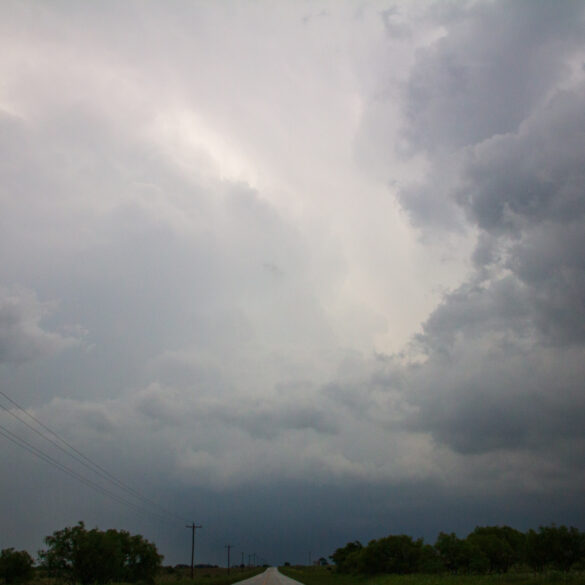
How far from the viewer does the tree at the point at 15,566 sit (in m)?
68.0

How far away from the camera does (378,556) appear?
95.0 m

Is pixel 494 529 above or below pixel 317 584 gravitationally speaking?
above

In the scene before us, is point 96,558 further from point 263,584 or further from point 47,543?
point 263,584

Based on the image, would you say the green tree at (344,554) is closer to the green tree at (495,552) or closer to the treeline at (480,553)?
the treeline at (480,553)

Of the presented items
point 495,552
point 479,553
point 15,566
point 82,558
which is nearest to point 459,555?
point 479,553

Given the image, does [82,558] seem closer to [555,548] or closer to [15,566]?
[15,566]

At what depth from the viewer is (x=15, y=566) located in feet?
225

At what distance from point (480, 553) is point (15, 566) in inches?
2458

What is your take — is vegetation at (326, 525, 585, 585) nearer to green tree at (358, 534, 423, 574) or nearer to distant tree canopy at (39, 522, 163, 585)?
green tree at (358, 534, 423, 574)

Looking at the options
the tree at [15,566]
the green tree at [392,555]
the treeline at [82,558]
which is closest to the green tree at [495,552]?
the green tree at [392,555]

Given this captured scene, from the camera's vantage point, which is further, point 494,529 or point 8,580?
point 494,529

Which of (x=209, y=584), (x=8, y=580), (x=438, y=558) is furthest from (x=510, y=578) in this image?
(x=8, y=580)

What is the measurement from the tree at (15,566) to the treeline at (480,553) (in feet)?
180

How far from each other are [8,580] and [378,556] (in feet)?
194
